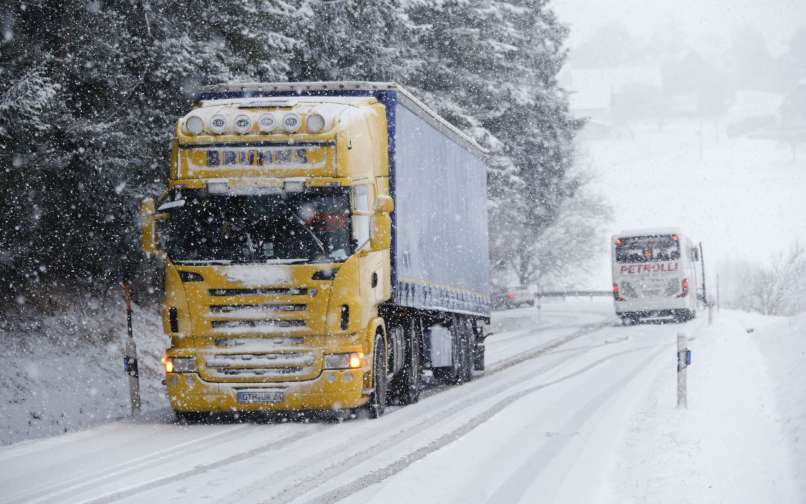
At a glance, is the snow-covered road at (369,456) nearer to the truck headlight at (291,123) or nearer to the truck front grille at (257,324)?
the truck front grille at (257,324)

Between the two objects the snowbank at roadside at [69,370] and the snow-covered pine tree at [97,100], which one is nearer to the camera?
the snow-covered pine tree at [97,100]

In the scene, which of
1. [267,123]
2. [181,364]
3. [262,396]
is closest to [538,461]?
[262,396]

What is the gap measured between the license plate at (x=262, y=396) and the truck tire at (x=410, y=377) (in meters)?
2.99

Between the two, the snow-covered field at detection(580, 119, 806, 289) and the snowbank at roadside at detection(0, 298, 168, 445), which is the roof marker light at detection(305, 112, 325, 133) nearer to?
the snowbank at roadside at detection(0, 298, 168, 445)

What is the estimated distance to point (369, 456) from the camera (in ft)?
32.9

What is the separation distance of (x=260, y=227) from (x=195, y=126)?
146 cm

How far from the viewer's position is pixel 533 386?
17047mm

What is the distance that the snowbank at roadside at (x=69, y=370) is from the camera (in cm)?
1688

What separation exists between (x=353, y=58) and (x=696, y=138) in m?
151

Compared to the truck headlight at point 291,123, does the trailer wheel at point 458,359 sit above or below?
below

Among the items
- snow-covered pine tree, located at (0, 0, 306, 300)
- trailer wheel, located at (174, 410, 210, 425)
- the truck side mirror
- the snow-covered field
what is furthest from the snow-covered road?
the snow-covered field

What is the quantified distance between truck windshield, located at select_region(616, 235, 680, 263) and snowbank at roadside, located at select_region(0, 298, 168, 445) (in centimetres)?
1984

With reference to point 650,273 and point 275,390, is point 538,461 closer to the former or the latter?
point 275,390

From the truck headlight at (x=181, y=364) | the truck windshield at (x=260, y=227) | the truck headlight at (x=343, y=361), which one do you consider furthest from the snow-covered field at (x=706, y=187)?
the truck headlight at (x=181, y=364)
